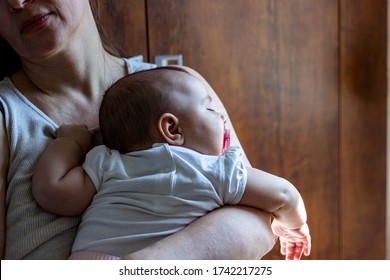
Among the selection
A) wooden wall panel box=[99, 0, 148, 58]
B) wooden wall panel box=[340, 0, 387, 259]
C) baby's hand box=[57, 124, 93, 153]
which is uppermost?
wooden wall panel box=[99, 0, 148, 58]

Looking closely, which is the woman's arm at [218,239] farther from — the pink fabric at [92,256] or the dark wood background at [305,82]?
the dark wood background at [305,82]

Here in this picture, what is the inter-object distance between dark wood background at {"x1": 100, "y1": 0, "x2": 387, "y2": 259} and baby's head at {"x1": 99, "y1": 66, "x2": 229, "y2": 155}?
669 mm

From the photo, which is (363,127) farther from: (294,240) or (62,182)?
(62,182)

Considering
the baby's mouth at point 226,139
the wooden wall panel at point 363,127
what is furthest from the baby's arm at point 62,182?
the wooden wall panel at point 363,127

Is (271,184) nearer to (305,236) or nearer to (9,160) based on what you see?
(305,236)

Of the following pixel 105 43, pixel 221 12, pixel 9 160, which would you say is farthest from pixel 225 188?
pixel 221 12

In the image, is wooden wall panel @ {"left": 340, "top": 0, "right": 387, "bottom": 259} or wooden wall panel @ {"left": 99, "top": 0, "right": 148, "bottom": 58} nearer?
wooden wall panel @ {"left": 99, "top": 0, "right": 148, "bottom": 58}

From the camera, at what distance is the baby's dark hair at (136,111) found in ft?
3.23

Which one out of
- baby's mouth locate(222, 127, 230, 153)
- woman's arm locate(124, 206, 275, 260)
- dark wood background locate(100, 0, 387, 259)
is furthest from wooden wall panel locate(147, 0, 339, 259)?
woman's arm locate(124, 206, 275, 260)

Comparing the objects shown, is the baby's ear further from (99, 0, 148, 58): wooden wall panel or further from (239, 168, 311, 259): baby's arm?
(99, 0, 148, 58): wooden wall panel

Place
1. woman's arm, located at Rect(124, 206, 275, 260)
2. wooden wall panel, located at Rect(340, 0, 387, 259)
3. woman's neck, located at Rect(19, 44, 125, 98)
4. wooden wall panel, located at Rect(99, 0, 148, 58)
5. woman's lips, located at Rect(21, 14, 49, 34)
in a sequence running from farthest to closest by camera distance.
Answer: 1. wooden wall panel, located at Rect(340, 0, 387, 259)
2. wooden wall panel, located at Rect(99, 0, 148, 58)
3. woman's neck, located at Rect(19, 44, 125, 98)
4. woman's lips, located at Rect(21, 14, 49, 34)
5. woman's arm, located at Rect(124, 206, 275, 260)

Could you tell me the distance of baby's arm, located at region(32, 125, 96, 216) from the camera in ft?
3.12

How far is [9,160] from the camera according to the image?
1.03m
